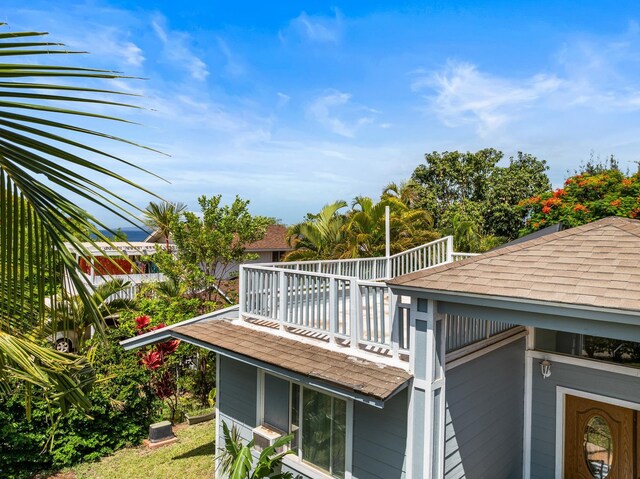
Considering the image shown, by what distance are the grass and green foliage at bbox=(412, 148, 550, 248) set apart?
1635cm

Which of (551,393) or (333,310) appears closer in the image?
(333,310)

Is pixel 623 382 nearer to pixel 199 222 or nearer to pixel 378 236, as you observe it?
pixel 378 236

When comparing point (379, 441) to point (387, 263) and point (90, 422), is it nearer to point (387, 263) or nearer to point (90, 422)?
point (387, 263)

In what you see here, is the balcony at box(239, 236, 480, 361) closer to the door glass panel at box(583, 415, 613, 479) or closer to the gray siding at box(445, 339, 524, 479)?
the gray siding at box(445, 339, 524, 479)

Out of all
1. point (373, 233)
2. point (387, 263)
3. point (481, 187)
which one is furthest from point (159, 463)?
point (481, 187)

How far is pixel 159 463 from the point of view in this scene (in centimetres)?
791

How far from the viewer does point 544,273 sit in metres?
4.06

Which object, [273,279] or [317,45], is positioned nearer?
[273,279]

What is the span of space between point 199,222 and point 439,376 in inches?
369

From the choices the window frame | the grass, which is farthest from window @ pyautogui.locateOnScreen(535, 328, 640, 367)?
the grass

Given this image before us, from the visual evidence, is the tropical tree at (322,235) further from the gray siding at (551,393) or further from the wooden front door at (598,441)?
the wooden front door at (598,441)

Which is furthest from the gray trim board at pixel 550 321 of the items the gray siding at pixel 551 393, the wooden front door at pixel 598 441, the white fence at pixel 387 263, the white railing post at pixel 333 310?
the white fence at pixel 387 263

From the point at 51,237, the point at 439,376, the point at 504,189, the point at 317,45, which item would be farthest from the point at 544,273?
the point at 504,189

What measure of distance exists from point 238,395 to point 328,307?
2689 mm
